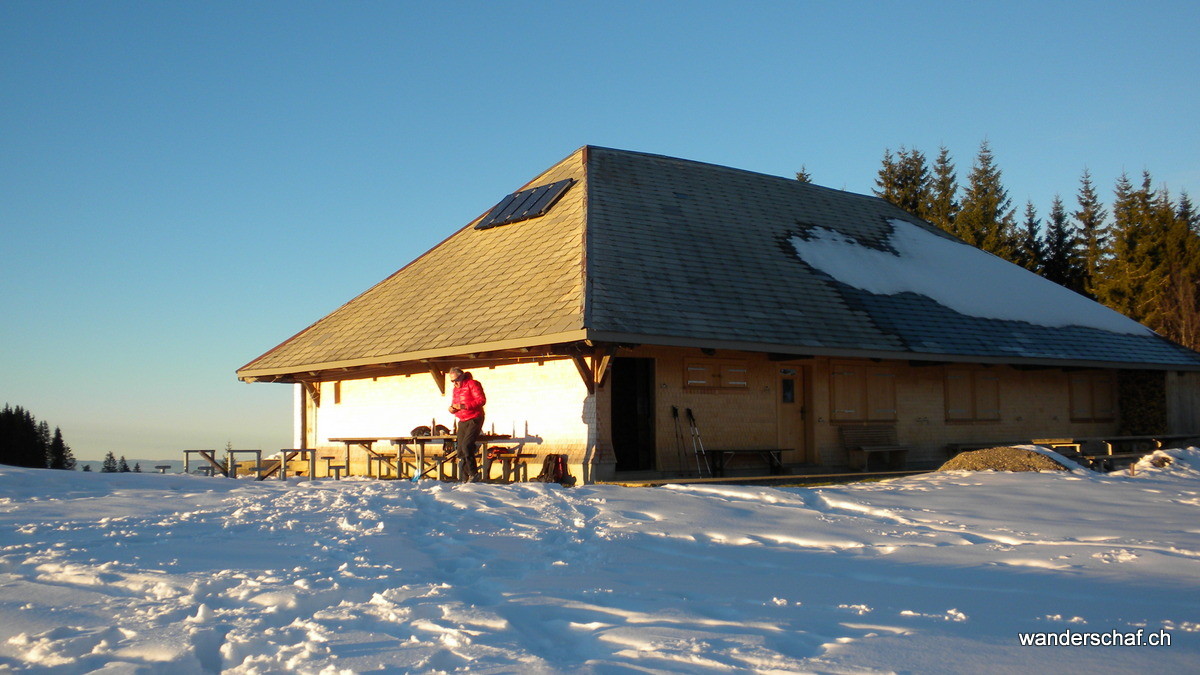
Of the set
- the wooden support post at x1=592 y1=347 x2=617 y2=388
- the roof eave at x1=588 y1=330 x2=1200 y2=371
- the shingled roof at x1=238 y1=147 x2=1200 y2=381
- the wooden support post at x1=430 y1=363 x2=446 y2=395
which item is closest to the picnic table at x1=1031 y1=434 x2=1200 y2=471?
the roof eave at x1=588 y1=330 x2=1200 y2=371

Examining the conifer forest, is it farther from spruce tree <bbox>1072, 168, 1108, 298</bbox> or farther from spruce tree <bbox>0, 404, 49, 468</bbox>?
spruce tree <bbox>0, 404, 49, 468</bbox>

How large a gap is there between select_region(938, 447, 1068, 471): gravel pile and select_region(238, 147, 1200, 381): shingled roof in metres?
2.84

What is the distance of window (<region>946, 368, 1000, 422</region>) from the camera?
21.4 metres

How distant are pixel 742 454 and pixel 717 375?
4.75ft

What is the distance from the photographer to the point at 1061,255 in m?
49.7

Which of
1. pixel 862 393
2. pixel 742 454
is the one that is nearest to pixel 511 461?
pixel 742 454

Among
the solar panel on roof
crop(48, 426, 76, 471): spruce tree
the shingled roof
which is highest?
the solar panel on roof

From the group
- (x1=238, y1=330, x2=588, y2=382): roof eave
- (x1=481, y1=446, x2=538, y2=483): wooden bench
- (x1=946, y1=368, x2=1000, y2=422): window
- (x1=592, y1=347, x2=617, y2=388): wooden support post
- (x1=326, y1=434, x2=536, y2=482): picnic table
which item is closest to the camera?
(x1=238, y1=330, x2=588, y2=382): roof eave

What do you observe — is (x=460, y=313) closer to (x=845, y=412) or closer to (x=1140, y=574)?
(x=845, y=412)

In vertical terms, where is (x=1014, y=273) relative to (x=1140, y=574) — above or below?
above

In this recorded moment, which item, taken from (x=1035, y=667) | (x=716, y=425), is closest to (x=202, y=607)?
(x=1035, y=667)

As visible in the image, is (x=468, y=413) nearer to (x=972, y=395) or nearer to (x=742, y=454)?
(x=742, y=454)

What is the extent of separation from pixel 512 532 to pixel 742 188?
16.4 metres

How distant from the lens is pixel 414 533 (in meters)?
8.62
